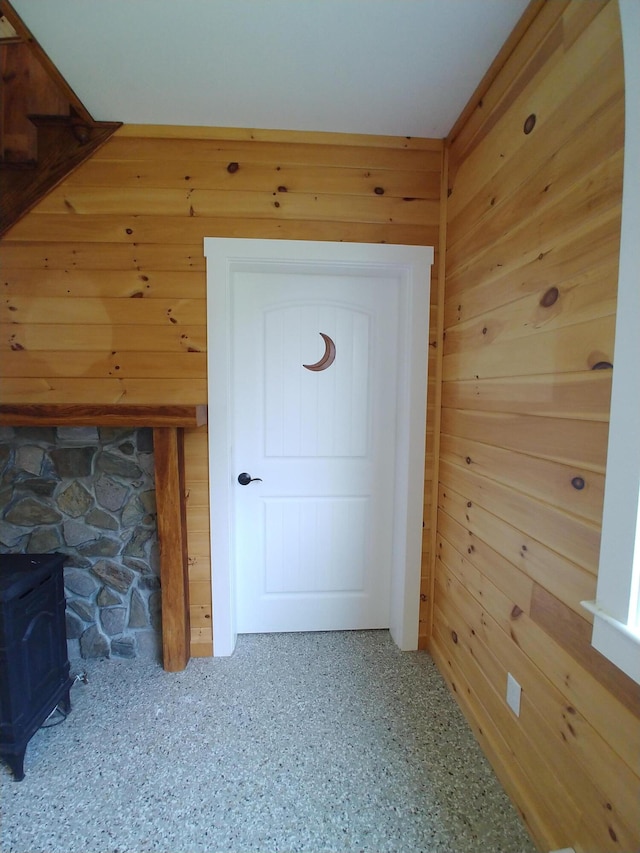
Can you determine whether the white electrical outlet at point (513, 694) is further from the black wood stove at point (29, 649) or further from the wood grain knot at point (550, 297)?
the black wood stove at point (29, 649)

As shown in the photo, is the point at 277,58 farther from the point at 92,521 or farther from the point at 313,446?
the point at 92,521

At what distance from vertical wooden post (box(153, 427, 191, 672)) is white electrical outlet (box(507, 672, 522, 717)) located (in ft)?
4.57

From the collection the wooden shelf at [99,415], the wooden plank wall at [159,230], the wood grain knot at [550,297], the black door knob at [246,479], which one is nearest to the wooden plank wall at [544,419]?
the wood grain knot at [550,297]

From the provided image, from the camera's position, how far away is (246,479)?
6.13ft

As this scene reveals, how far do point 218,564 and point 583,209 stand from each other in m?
1.95

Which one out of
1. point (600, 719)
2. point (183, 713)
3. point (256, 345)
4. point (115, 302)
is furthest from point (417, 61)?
point (183, 713)

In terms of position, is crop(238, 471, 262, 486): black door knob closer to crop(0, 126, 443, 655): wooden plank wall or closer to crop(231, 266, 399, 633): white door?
crop(231, 266, 399, 633): white door

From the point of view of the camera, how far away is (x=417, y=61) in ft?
4.19

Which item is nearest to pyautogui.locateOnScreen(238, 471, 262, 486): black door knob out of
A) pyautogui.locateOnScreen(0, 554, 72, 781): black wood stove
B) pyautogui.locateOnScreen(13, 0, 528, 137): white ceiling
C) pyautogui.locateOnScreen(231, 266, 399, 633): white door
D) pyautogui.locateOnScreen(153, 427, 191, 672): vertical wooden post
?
pyautogui.locateOnScreen(231, 266, 399, 633): white door

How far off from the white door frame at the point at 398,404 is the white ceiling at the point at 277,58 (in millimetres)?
517

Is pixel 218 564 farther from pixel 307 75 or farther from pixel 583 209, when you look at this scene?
pixel 307 75

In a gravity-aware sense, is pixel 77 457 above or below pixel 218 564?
above

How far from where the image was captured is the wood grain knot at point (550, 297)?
3.30 feet

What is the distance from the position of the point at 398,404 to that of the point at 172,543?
1.31 metres
